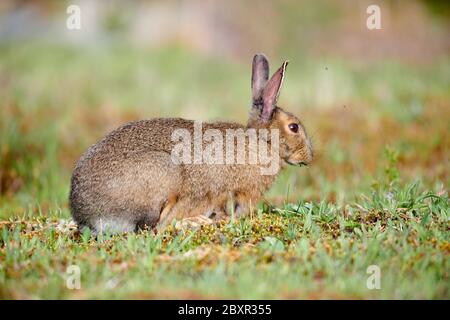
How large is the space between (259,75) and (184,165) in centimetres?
148

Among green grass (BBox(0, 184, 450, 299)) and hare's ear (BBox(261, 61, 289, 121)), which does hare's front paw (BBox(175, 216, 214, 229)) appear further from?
hare's ear (BBox(261, 61, 289, 121))

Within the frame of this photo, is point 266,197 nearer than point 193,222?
No

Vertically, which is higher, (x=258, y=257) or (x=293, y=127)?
(x=293, y=127)

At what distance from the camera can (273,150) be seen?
23.4 ft

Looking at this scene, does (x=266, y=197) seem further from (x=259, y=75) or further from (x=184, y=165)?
(x=184, y=165)

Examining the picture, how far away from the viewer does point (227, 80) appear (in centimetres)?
1588

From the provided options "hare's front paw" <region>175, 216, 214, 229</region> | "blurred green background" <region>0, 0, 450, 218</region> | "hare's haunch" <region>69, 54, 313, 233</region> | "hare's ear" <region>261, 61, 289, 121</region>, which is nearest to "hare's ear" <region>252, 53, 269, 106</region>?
"hare's haunch" <region>69, 54, 313, 233</region>

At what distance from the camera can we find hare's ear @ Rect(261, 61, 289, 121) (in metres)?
6.80

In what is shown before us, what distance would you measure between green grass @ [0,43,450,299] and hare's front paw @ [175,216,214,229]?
0.22 meters

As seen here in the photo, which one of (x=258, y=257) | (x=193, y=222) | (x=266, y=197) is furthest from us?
(x=266, y=197)

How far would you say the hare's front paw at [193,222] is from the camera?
6.09 m

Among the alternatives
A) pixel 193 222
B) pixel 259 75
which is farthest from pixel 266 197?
pixel 193 222
